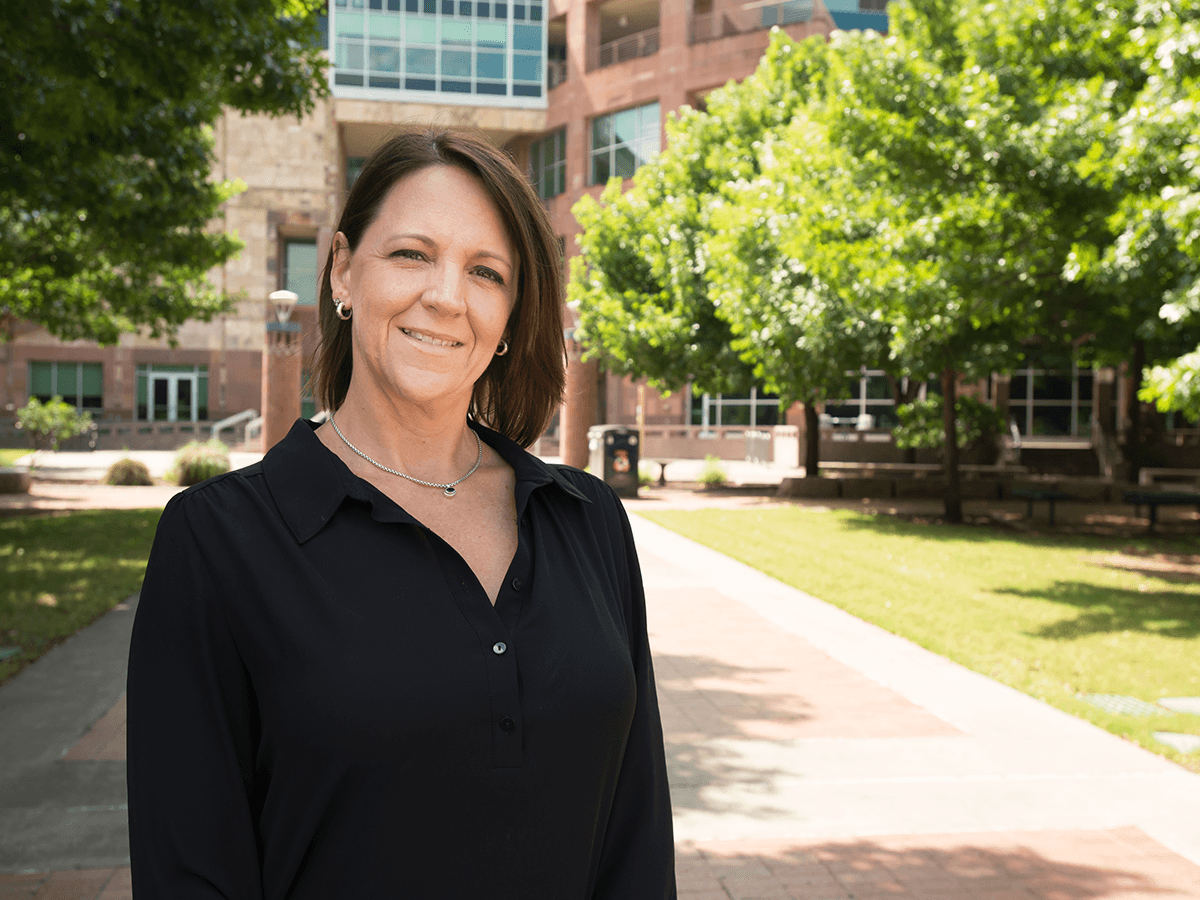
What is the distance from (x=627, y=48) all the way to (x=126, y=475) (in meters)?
26.5

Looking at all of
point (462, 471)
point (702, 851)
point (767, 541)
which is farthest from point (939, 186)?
point (462, 471)

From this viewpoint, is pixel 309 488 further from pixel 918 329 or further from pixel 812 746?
pixel 918 329

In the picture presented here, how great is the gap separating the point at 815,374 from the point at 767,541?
5.71 metres

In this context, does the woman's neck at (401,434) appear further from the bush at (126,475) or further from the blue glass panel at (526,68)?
the blue glass panel at (526,68)

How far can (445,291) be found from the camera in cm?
181

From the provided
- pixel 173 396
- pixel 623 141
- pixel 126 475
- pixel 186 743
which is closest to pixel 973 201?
pixel 186 743

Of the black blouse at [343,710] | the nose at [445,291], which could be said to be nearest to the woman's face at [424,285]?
the nose at [445,291]

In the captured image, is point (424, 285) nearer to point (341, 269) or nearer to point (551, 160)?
point (341, 269)

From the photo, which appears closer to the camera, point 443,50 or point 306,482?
point 306,482

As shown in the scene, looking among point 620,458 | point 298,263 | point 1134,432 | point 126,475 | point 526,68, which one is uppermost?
point 526,68

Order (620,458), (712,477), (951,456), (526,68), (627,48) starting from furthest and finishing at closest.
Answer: (526,68), (627,48), (712,477), (620,458), (951,456)

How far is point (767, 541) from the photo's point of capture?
1498 centimetres

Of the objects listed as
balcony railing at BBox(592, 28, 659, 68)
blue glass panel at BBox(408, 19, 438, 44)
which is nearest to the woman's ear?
balcony railing at BBox(592, 28, 659, 68)

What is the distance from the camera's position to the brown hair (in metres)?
1.84
